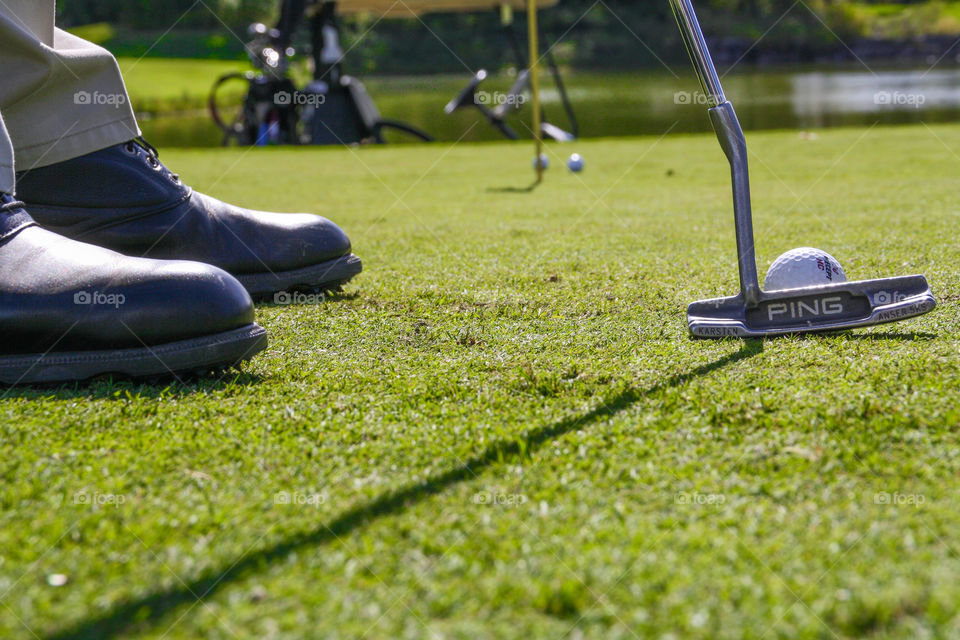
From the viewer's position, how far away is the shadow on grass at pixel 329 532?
0.71m

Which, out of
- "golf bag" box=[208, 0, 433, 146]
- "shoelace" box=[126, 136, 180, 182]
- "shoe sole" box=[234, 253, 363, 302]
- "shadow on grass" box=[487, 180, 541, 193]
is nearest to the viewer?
"shoelace" box=[126, 136, 180, 182]

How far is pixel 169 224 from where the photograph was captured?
1841mm

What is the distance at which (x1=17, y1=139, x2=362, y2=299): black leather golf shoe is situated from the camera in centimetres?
174

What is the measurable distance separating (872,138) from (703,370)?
305 inches

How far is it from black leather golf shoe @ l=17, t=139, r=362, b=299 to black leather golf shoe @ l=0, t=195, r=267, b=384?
36 cm

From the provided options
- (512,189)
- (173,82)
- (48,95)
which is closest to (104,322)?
(48,95)

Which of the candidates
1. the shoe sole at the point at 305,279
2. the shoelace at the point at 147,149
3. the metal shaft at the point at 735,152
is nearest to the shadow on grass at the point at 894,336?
the metal shaft at the point at 735,152

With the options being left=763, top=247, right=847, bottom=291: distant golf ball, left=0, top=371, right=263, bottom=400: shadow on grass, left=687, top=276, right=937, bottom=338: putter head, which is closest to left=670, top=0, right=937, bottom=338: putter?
left=687, top=276, right=937, bottom=338: putter head

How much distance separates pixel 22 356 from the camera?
1361 millimetres

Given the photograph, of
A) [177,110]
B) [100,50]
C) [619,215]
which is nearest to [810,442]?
[100,50]

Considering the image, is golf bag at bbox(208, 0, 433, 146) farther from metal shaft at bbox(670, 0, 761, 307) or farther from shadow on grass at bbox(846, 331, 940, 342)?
shadow on grass at bbox(846, 331, 940, 342)

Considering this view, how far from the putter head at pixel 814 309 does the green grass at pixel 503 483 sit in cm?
4

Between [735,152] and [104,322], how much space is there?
1190mm

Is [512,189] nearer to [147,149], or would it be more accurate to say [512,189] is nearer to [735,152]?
[147,149]
